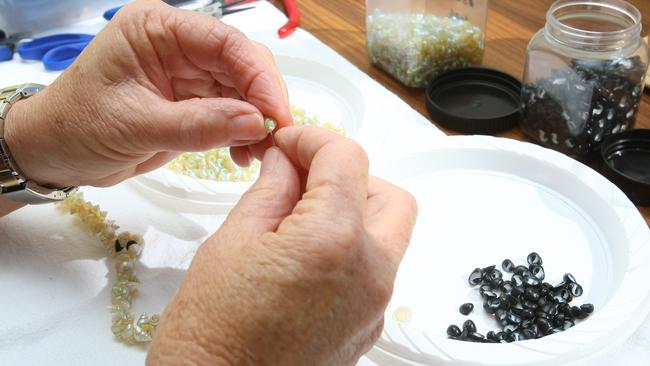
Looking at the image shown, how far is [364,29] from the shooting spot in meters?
1.38

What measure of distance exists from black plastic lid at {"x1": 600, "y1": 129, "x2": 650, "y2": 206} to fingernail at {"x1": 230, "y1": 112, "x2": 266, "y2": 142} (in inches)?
21.3

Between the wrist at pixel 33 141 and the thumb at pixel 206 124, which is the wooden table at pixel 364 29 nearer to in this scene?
the thumb at pixel 206 124

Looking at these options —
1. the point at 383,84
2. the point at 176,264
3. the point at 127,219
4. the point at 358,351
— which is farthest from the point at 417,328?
the point at 383,84

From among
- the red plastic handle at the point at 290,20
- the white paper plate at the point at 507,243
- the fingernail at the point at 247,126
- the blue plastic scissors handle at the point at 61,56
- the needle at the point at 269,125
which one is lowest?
the white paper plate at the point at 507,243

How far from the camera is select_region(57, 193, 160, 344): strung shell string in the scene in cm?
73

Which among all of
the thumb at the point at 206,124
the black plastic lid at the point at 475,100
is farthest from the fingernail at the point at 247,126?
the black plastic lid at the point at 475,100

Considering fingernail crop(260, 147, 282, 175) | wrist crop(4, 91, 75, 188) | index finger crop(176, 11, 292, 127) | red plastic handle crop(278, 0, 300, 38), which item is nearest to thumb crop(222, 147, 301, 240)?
fingernail crop(260, 147, 282, 175)

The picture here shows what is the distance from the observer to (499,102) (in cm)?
112

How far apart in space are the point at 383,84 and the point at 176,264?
0.57 metres

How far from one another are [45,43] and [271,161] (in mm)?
929

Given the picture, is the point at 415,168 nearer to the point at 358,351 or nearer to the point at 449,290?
the point at 449,290

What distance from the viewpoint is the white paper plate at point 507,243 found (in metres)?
0.68

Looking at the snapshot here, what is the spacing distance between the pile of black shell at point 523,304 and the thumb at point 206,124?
339mm

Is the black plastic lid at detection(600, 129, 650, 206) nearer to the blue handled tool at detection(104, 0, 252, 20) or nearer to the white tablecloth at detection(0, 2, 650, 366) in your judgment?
the white tablecloth at detection(0, 2, 650, 366)
